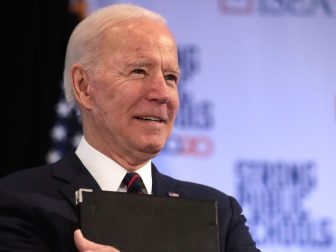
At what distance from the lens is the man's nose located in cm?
217

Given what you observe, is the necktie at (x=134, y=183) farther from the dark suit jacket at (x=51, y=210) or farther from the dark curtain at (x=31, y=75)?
the dark curtain at (x=31, y=75)

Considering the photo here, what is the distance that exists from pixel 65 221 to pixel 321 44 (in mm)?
3214

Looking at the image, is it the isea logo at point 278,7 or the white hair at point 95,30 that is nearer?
the white hair at point 95,30

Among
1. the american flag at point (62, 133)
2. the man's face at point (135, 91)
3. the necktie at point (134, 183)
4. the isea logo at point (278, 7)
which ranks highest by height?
the isea logo at point (278, 7)

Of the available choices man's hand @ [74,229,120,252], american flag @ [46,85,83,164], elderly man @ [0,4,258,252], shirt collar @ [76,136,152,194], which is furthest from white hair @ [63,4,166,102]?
Result: american flag @ [46,85,83,164]

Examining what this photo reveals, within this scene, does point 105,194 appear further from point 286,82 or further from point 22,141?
point 286,82

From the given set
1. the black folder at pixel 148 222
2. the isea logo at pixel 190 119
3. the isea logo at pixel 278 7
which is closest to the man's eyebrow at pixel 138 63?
the black folder at pixel 148 222

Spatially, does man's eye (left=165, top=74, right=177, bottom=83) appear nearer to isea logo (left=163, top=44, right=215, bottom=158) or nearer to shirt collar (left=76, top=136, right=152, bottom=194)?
shirt collar (left=76, top=136, right=152, bottom=194)

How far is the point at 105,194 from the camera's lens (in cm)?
194

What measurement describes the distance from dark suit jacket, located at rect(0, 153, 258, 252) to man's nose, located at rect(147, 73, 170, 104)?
0.78 feet

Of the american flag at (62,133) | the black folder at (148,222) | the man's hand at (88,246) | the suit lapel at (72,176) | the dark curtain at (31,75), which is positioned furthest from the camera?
the american flag at (62,133)

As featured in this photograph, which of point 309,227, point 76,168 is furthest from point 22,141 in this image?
point 76,168

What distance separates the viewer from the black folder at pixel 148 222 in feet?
6.26

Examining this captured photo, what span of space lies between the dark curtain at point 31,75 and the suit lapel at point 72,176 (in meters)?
2.19
